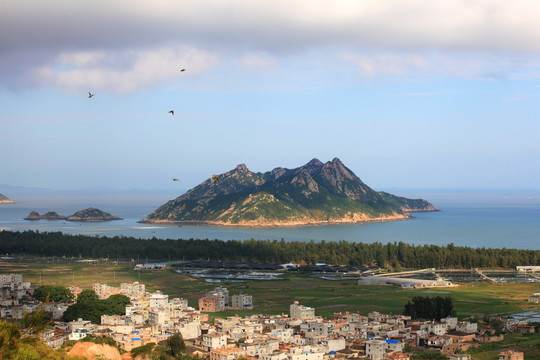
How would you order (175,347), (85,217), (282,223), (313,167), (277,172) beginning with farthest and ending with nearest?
1. (277,172)
2. (313,167)
3. (85,217)
4. (282,223)
5. (175,347)

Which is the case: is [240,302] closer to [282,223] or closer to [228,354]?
[228,354]

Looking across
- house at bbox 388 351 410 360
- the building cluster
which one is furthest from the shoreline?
house at bbox 388 351 410 360

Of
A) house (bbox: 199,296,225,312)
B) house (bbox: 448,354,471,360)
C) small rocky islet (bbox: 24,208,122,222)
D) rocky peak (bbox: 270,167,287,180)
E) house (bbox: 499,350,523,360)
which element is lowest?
house (bbox: 448,354,471,360)

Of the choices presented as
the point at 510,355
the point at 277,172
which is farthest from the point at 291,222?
the point at 510,355

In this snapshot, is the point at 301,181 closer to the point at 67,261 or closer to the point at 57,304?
the point at 67,261

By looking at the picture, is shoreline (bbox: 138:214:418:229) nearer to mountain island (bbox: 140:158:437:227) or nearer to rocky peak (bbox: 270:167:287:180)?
mountain island (bbox: 140:158:437:227)

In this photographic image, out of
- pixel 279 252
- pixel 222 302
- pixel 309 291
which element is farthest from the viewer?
pixel 279 252
